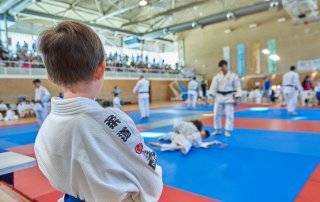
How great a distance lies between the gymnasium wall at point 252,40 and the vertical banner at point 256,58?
239 mm

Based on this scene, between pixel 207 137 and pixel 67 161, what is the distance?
5224 mm

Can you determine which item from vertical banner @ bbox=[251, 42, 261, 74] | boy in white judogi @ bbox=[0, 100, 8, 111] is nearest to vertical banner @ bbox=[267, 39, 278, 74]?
vertical banner @ bbox=[251, 42, 261, 74]

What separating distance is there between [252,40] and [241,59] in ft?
5.47

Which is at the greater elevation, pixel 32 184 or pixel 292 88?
pixel 292 88

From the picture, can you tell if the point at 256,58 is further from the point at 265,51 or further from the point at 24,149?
the point at 24,149

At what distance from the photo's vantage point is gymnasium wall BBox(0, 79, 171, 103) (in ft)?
46.2

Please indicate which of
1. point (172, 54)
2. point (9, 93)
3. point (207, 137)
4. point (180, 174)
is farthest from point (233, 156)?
point (172, 54)

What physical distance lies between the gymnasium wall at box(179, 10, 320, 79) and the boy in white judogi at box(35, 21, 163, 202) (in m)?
20.5

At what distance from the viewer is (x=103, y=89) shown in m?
18.1

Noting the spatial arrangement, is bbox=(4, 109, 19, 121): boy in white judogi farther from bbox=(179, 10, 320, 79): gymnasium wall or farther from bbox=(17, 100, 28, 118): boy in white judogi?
bbox=(179, 10, 320, 79): gymnasium wall

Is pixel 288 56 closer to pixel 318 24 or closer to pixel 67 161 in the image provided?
pixel 318 24

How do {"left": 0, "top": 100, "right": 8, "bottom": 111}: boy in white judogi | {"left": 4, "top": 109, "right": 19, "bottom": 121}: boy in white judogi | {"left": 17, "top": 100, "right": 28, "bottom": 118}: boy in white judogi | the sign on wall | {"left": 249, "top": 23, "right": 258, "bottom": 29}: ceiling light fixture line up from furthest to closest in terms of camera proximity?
1. {"left": 249, "top": 23, "right": 258, "bottom": 29}: ceiling light fixture
2. the sign on wall
3. {"left": 17, "top": 100, "right": 28, "bottom": 118}: boy in white judogi
4. {"left": 0, "top": 100, "right": 8, "bottom": 111}: boy in white judogi
5. {"left": 4, "top": 109, "right": 19, "bottom": 121}: boy in white judogi

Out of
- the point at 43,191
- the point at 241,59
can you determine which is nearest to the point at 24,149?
the point at 43,191

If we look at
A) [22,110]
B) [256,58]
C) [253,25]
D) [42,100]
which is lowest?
[22,110]
